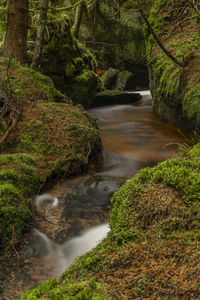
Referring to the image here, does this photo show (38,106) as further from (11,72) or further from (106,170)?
(106,170)

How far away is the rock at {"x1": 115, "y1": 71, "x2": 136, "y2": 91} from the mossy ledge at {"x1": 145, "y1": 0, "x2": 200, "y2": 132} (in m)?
7.58

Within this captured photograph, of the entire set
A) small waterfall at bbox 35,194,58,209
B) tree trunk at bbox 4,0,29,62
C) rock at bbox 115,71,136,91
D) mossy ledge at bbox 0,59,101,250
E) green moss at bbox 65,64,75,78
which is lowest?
small waterfall at bbox 35,194,58,209

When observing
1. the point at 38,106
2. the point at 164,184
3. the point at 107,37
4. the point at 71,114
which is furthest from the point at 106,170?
the point at 107,37

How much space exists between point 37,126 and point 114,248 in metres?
3.83

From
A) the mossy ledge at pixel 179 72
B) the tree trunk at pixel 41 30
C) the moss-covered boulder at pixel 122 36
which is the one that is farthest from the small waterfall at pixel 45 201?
the moss-covered boulder at pixel 122 36

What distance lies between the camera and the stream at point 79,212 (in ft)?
10.1

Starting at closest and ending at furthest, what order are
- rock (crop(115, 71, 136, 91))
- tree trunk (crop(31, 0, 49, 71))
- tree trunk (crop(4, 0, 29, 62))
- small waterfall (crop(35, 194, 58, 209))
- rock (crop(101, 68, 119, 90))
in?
small waterfall (crop(35, 194, 58, 209))
tree trunk (crop(4, 0, 29, 62))
tree trunk (crop(31, 0, 49, 71))
rock (crop(101, 68, 119, 90))
rock (crop(115, 71, 136, 91))

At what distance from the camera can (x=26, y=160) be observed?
4480 mm

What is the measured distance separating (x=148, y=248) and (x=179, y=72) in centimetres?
627

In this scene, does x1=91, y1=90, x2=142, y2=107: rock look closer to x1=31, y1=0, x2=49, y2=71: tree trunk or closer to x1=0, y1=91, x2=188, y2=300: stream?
x1=31, y1=0, x2=49, y2=71: tree trunk

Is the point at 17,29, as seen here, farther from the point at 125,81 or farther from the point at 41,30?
the point at 125,81

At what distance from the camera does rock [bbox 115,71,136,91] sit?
57.4 ft

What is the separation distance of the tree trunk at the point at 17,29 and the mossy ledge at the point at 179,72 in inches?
144

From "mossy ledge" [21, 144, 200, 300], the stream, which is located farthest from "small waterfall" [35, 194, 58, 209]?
"mossy ledge" [21, 144, 200, 300]
